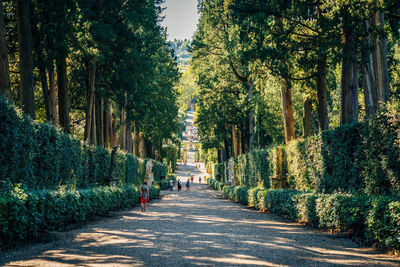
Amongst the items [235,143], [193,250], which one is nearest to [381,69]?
[193,250]

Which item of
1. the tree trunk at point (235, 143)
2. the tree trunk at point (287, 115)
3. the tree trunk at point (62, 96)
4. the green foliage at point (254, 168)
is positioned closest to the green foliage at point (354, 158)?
the tree trunk at point (287, 115)

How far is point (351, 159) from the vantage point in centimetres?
1058

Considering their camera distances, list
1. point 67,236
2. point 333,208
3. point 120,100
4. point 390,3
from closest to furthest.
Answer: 1. point 67,236
2. point 333,208
3. point 390,3
4. point 120,100

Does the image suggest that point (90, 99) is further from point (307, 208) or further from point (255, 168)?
point (307, 208)

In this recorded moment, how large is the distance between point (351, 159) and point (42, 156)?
942 centimetres

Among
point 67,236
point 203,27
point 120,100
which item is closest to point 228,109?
point 203,27

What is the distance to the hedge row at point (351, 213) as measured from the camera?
6781 mm

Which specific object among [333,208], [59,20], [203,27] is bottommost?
[333,208]

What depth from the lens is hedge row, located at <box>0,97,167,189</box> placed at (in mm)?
8922

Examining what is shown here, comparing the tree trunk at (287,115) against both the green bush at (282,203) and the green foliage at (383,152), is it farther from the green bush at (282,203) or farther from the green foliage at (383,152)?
the green foliage at (383,152)

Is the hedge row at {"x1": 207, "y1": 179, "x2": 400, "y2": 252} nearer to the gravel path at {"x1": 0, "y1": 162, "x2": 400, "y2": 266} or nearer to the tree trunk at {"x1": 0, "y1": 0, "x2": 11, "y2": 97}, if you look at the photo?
the gravel path at {"x1": 0, "y1": 162, "x2": 400, "y2": 266}

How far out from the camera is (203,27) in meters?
30.5

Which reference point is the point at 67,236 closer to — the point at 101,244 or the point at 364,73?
the point at 101,244

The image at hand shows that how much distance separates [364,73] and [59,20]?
12.9m
